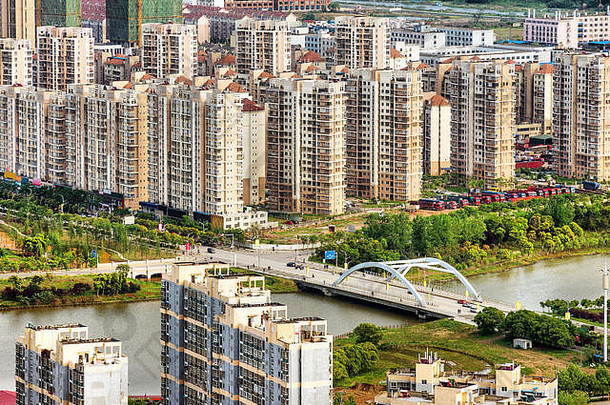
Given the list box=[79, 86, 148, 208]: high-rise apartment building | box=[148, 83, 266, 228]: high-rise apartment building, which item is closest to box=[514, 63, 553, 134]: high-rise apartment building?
box=[148, 83, 266, 228]: high-rise apartment building

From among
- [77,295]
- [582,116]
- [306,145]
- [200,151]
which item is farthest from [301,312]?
[582,116]

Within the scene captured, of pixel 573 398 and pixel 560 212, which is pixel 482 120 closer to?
pixel 560 212

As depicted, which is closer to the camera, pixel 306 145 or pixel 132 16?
pixel 306 145

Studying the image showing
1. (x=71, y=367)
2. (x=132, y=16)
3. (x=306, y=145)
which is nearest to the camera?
(x=71, y=367)

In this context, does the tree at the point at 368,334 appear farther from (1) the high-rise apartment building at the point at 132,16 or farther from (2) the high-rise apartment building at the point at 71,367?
(1) the high-rise apartment building at the point at 132,16

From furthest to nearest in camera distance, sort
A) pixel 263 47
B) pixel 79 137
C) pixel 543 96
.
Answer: pixel 263 47, pixel 543 96, pixel 79 137

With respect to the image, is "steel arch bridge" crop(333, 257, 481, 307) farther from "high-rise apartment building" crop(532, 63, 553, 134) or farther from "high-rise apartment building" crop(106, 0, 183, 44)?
"high-rise apartment building" crop(106, 0, 183, 44)

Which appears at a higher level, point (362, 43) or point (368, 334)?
point (362, 43)
